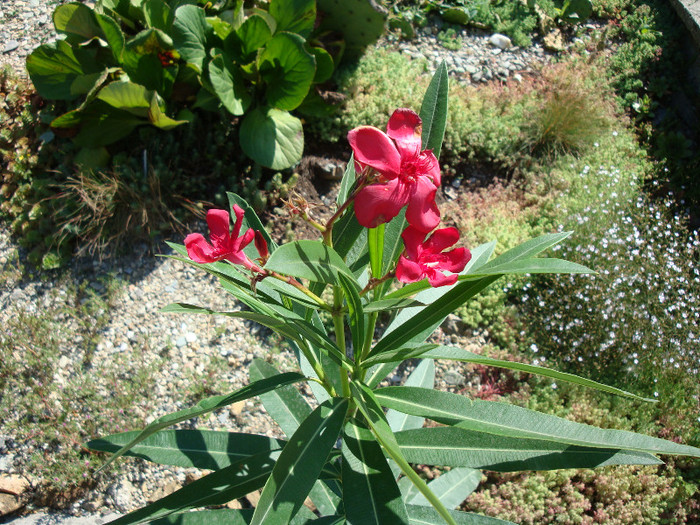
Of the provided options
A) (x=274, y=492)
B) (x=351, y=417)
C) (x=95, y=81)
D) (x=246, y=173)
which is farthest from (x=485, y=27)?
(x=274, y=492)

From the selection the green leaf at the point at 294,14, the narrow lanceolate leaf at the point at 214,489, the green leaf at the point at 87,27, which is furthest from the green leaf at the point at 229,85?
the narrow lanceolate leaf at the point at 214,489

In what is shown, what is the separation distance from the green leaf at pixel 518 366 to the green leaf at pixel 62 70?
8.96 feet

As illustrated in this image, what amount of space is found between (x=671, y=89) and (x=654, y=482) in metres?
3.42

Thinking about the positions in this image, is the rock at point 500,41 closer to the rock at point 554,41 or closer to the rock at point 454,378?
the rock at point 554,41

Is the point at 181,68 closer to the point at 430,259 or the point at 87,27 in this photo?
the point at 87,27

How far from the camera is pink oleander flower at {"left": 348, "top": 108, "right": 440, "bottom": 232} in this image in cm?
84

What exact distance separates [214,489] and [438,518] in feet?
2.14

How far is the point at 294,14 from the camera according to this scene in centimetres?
310

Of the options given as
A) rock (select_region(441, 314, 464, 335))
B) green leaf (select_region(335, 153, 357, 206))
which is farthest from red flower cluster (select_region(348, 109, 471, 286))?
rock (select_region(441, 314, 464, 335))

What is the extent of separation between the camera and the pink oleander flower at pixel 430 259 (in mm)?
896

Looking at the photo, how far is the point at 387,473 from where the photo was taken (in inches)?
50.4

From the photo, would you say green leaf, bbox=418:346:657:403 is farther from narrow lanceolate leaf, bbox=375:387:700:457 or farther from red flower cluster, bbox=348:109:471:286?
red flower cluster, bbox=348:109:471:286

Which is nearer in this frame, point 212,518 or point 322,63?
point 212,518

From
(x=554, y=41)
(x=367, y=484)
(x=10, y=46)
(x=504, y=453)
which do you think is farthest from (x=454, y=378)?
(x=10, y=46)
